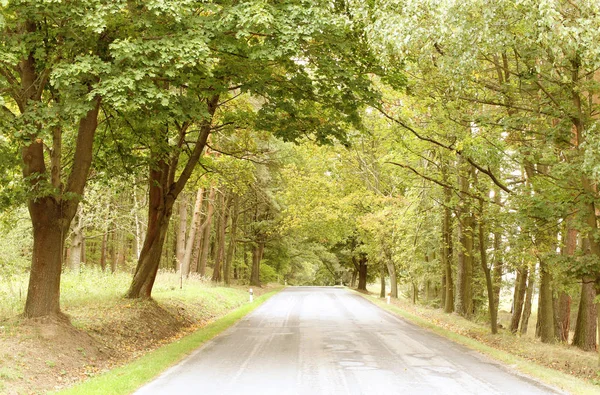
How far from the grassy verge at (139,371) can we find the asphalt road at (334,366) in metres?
0.27

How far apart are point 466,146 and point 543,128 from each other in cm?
195

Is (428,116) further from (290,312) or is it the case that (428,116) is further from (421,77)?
(290,312)

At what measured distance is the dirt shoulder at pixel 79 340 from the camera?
9.06 m

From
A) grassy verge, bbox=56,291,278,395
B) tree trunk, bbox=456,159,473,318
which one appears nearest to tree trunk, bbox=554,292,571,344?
tree trunk, bbox=456,159,473,318

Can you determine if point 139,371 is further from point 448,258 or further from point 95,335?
point 448,258

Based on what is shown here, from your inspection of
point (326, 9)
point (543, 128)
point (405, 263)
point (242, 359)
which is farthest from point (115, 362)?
point (405, 263)

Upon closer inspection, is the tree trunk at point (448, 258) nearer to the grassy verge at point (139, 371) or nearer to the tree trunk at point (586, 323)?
the tree trunk at point (586, 323)

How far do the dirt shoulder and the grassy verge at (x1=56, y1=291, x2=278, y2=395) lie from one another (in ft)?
1.65

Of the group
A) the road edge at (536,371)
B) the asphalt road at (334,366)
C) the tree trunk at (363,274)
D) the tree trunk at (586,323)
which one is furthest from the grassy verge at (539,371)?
the tree trunk at (363,274)

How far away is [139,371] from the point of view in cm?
965

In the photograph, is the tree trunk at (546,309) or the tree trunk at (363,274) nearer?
the tree trunk at (546,309)

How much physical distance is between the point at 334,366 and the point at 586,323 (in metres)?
11.3

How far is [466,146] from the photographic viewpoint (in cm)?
1449

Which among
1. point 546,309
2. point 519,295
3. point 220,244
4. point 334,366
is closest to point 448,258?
point 519,295
